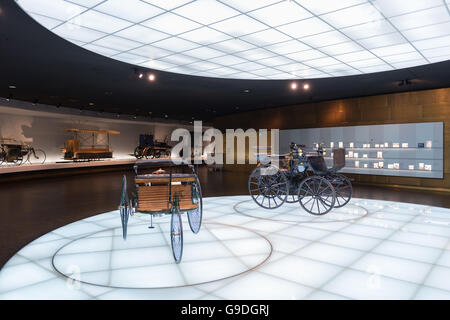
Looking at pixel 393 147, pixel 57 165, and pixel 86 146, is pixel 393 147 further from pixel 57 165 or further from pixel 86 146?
pixel 86 146

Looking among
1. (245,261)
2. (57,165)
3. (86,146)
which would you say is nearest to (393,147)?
(245,261)

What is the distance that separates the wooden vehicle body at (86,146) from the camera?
1480cm

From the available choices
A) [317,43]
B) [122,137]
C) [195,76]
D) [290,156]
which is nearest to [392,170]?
[290,156]

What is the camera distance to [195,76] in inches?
314

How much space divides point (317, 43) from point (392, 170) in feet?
19.7

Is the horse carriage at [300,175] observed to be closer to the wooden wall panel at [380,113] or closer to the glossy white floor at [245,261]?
the glossy white floor at [245,261]

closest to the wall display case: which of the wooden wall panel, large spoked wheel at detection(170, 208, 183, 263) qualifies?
the wooden wall panel

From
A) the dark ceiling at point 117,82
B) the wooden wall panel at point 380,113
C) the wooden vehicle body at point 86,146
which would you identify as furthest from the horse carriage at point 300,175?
the wooden vehicle body at point 86,146

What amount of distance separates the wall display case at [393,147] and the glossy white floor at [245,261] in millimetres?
4843

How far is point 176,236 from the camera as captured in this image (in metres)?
3.71

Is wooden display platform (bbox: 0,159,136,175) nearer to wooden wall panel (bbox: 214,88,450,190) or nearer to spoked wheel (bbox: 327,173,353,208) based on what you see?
wooden wall panel (bbox: 214,88,450,190)

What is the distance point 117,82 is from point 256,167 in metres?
4.54

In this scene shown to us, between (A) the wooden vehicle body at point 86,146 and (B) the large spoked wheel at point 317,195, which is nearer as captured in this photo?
(B) the large spoked wheel at point 317,195
